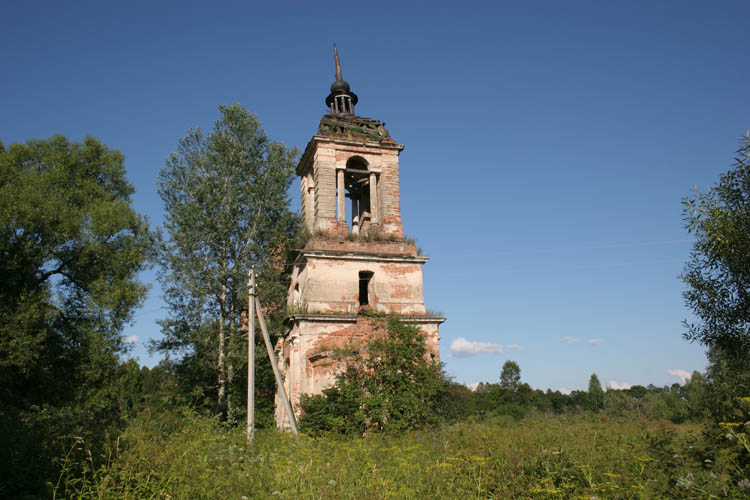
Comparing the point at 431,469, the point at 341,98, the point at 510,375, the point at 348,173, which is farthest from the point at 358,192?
the point at 510,375

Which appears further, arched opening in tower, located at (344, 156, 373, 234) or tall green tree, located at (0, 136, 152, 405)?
arched opening in tower, located at (344, 156, 373, 234)

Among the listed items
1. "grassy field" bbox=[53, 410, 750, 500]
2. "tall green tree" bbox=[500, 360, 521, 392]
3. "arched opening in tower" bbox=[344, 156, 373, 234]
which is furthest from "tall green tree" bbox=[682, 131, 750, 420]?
"tall green tree" bbox=[500, 360, 521, 392]

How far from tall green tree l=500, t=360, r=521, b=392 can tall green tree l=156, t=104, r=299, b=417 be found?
56179mm

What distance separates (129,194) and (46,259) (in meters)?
4.37

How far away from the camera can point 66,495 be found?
5.07 metres

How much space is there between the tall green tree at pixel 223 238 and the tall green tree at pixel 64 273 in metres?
1.66

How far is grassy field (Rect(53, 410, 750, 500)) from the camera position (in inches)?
212

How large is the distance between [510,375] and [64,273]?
63.0m

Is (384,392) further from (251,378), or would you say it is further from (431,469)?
(431,469)

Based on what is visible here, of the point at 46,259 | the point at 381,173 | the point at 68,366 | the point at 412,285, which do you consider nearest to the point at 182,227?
the point at 46,259

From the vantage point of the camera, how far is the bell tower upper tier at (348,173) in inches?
680

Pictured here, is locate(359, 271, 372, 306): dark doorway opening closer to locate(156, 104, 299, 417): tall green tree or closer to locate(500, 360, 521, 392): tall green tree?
locate(156, 104, 299, 417): tall green tree

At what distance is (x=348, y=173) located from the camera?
1970cm

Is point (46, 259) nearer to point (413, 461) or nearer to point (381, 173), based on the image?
point (381, 173)
